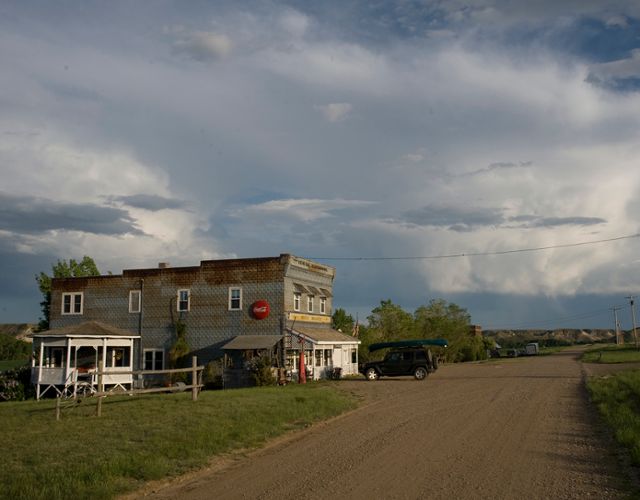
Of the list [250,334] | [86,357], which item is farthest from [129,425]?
[86,357]

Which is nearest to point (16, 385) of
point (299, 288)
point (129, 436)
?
point (299, 288)

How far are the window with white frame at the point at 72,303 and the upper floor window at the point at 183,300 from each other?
284 inches

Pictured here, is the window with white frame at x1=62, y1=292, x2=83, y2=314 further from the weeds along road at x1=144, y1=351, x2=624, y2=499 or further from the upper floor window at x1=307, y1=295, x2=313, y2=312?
the weeds along road at x1=144, y1=351, x2=624, y2=499

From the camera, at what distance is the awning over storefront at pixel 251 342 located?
3431cm

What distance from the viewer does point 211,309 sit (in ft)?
125

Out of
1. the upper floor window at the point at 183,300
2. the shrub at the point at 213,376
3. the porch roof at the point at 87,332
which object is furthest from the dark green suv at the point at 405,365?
the porch roof at the point at 87,332

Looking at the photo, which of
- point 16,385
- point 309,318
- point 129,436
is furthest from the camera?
point 309,318

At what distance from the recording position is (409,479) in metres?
10.6

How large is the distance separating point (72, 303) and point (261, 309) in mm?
13406

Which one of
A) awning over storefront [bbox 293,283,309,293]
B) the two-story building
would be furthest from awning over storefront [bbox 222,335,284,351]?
awning over storefront [bbox 293,283,309,293]

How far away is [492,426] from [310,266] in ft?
79.8

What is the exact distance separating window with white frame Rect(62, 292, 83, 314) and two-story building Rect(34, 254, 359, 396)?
6cm

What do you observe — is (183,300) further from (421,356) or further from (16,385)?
(421,356)

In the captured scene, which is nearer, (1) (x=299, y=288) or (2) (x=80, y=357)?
(2) (x=80, y=357)
